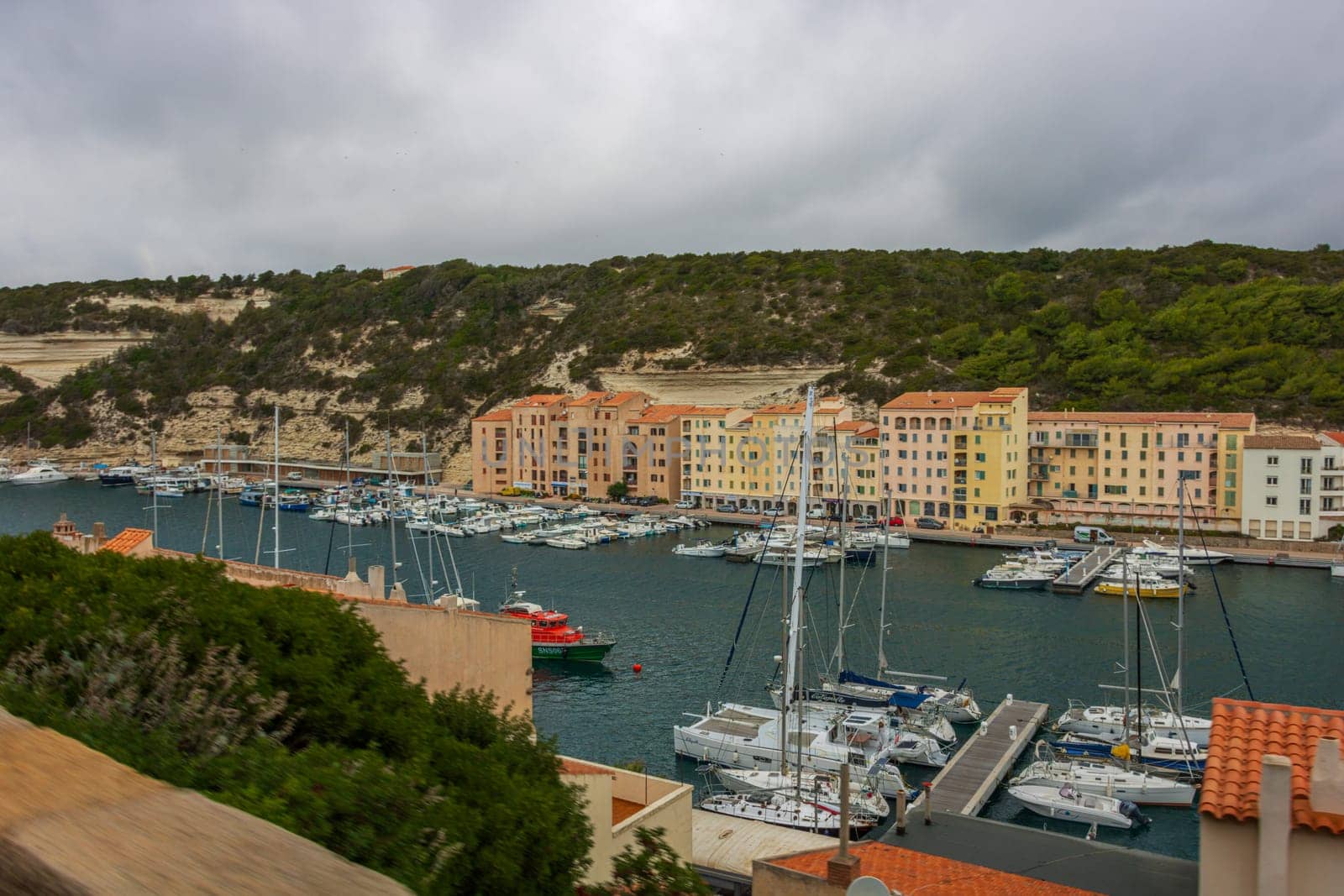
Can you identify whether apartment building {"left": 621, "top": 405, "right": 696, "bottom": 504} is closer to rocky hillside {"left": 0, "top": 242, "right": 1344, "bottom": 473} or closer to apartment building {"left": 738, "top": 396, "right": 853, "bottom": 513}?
apartment building {"left": 738, "top": 396, "right": 853, "bottom": 513}

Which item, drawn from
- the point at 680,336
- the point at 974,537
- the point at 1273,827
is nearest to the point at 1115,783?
the point at 1273,827

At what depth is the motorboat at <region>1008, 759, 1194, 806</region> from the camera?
15.0 metres

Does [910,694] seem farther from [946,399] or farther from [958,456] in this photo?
[946,399]

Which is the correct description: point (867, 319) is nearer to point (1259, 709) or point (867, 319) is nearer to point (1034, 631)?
point (1034, 631)

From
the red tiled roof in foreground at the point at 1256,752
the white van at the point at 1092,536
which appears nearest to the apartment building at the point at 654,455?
the white van at the point at 1092,536

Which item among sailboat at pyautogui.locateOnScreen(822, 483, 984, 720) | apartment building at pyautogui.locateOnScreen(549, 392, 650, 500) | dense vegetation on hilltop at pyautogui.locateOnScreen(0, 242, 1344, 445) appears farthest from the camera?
apartment building at pyautogui.locateOnScreen(549, 392, 650, 500)

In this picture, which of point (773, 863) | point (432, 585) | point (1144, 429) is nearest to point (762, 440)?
point (1144, 429)

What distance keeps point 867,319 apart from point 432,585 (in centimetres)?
3695

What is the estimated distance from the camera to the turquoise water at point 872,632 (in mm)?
18906

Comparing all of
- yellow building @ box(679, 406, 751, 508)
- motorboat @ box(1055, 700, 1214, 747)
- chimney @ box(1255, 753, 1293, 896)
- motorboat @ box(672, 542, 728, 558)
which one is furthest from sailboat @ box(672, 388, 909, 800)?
yellow building @ box(679, 406, 751, 508)

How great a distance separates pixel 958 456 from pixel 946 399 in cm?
293

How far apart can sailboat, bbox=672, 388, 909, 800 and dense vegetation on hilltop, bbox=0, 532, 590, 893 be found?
31.8 ft

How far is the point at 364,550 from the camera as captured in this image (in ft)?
122

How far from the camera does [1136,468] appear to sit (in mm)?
38625
